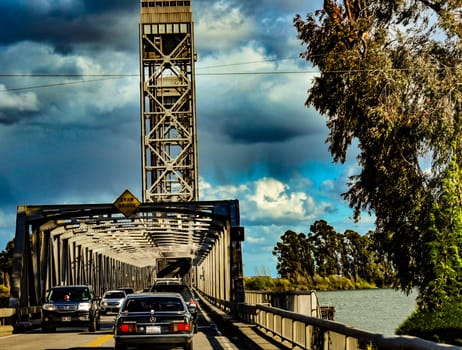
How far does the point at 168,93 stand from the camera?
12469 cm

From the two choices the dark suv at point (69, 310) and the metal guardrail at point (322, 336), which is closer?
the metal guardrail at point (322, 336)

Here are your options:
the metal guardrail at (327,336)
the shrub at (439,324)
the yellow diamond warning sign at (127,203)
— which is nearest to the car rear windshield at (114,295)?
the yellow diamond warning sign at (127,203)

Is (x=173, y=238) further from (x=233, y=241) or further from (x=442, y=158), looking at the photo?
(x=442, y=158)

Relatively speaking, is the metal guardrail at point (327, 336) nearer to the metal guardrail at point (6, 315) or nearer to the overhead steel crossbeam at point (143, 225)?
the metal guardrail at point (6, 315)

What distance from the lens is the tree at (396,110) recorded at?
28.9m

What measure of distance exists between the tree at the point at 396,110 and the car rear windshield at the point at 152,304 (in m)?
10.3

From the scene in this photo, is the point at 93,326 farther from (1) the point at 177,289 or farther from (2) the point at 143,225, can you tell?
(2) the point at 143,225

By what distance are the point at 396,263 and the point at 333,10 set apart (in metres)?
9.90

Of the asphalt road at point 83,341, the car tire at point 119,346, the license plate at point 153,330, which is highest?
the license plate at point 153,330

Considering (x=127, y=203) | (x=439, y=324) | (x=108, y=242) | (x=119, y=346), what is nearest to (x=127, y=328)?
(x=119, y=346)

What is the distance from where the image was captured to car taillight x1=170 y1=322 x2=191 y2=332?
20.3 metres

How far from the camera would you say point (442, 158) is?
2855cm

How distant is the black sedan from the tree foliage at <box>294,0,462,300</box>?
10152 millimetres

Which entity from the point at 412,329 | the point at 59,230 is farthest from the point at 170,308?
the point at 59,230
